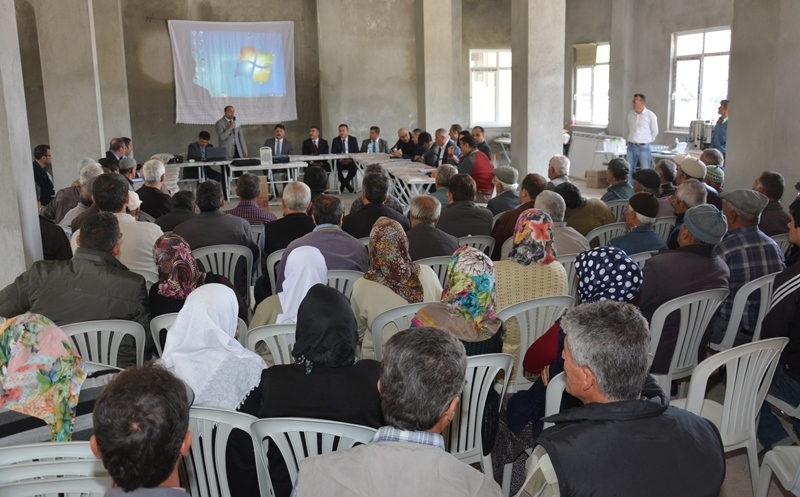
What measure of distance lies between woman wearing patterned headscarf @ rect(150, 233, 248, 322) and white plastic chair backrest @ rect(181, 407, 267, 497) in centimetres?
121

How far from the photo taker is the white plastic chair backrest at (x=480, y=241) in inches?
188

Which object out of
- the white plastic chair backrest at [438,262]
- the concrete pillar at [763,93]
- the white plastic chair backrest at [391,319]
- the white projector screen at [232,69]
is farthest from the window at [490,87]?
the white plastic chair backrest at [391,319]

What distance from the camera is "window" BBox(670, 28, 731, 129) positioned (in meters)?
12.5

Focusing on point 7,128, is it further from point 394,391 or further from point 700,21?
point 700,21

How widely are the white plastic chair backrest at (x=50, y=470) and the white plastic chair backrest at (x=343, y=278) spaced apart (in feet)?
6.54

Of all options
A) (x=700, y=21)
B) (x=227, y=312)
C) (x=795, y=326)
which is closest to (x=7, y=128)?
(x=227, y=312)

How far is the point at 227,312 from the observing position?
2477mm

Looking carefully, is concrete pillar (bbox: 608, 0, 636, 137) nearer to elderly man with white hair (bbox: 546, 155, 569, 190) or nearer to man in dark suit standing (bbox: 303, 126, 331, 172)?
man in dark suit standing (bbox: 303, 126, 331, 172)

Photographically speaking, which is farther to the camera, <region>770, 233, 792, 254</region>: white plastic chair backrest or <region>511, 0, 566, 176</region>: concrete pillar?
<region>511, 0, 566, 176</region>: concrete pillar

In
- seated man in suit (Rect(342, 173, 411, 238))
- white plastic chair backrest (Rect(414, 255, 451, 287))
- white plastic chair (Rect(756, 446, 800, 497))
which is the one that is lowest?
white plastic chair (Rect(756, 446, 800, 497))

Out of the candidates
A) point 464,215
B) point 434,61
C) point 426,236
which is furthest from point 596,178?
point 426,236

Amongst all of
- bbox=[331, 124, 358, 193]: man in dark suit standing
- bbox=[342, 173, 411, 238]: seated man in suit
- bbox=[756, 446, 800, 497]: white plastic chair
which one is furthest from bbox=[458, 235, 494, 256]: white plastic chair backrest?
bbox=[331, 124, 358, 193]: man in dark suit standing

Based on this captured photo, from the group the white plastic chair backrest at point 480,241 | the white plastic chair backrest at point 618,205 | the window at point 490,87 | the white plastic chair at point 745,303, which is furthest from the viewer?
the window at point 490,87

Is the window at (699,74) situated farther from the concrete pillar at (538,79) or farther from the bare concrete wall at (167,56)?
the bare concrete wall at (167,56)
